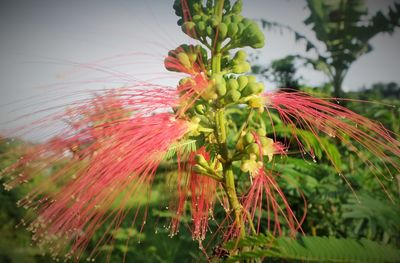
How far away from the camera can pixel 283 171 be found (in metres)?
1.71

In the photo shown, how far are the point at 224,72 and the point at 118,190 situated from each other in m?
0.56

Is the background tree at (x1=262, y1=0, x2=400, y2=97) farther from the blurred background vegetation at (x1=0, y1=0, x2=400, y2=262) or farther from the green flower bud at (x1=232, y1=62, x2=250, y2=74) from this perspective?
the green flower bud at (x1=232, y1=62, x2=250, y2=74)

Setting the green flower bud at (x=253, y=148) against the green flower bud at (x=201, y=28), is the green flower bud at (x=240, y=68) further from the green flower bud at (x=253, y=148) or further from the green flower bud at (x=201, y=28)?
the green flower bud at (x=253, y=148)

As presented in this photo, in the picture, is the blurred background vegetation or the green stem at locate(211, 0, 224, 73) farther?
the blurred background vegetation

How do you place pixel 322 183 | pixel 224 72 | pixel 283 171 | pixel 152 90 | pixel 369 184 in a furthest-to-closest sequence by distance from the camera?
1. pixel 369 184
2. pixel 322 183
3. pixel 283 171
4. pixel 152 90
5. pixel 224 72

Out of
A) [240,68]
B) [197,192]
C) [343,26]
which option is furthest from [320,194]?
[343,26]

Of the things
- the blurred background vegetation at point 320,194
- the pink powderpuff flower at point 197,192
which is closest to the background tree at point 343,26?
the blurred background vegetation at point 320,194

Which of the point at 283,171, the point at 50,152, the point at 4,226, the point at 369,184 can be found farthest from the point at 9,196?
the point at 369,184

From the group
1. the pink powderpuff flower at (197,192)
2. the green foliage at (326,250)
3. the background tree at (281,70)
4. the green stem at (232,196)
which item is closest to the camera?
the green foliage at (326,250)

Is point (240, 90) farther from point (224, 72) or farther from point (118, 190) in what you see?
point (118, 190)

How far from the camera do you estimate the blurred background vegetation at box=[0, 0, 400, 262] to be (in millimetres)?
1590

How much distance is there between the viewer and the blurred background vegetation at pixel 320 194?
5.22ft

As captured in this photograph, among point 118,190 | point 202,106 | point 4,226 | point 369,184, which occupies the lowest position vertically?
point 4,226

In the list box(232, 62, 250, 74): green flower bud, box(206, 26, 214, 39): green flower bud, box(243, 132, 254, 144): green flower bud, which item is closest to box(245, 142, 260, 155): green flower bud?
box(243, 132, 254, 144): green flower bud
